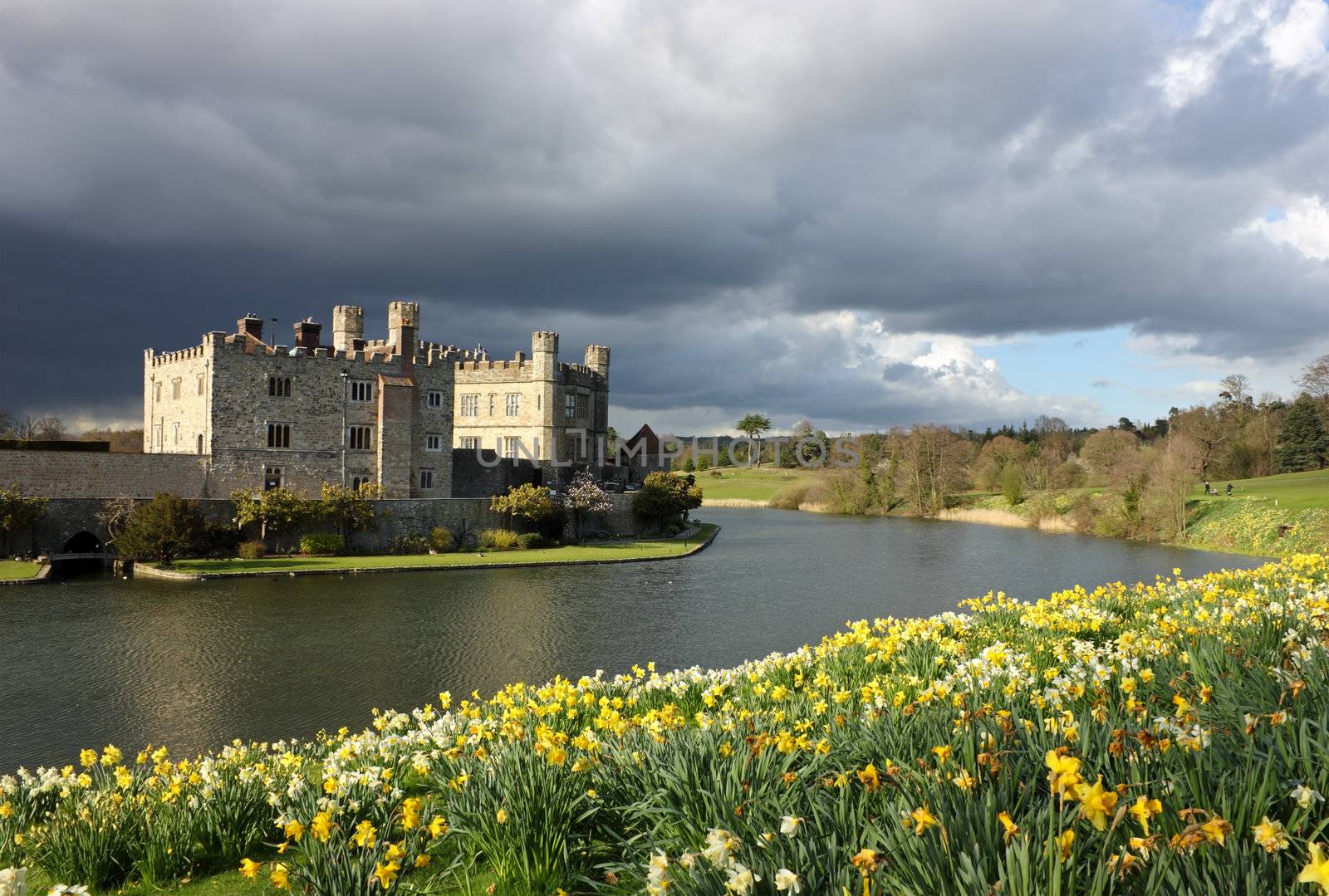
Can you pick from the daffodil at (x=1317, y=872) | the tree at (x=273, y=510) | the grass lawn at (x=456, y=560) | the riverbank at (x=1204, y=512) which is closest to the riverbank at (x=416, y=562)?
the grass lawn at (x=456, y=560)

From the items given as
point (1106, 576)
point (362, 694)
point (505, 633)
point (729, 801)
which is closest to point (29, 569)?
point (505, 633)

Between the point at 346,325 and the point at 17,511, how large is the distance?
19540 millimetres

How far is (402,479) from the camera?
152 ft

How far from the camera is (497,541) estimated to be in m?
45.7

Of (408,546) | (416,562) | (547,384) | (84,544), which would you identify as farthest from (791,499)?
(84,544)

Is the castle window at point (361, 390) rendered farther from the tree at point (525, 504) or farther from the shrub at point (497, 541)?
Answer: the shrub at point (497, 541)

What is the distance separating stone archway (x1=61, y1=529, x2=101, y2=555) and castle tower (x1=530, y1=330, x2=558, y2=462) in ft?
90.3

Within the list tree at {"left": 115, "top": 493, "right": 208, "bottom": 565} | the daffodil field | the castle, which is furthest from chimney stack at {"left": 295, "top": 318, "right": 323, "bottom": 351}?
the daffodil field

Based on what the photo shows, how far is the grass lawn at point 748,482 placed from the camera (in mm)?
109188

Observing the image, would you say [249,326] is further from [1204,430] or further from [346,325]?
[1204,430]

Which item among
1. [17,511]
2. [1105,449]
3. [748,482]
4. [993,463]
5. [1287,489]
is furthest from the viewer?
[748,482]

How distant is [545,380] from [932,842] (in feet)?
188

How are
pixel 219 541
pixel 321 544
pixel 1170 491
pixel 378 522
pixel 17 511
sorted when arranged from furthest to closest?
pixel 1170 491, pixel 378 522, pixel 321 544, pixel 219 541, pixel 17 511

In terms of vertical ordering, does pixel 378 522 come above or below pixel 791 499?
above
